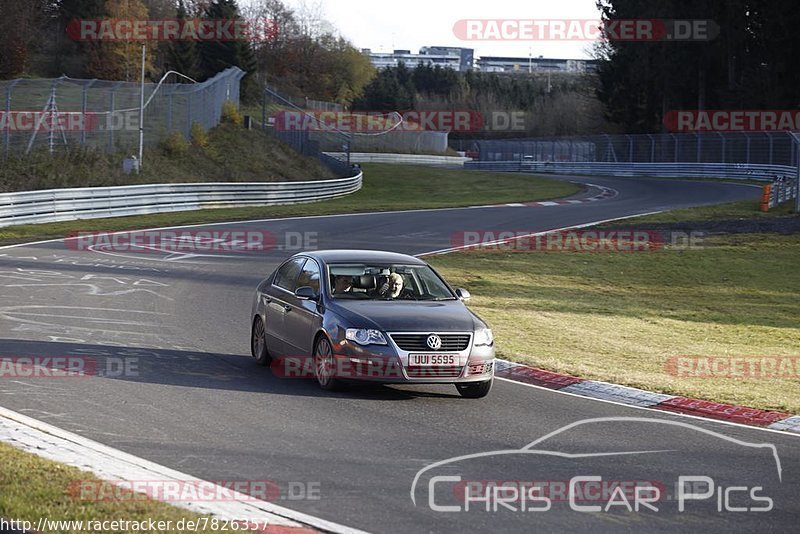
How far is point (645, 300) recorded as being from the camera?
23266mm

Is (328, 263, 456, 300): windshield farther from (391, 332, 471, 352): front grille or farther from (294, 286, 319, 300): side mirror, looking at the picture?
(391, 332, 471, 352): front grille

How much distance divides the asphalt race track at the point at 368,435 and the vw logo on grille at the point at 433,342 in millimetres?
618

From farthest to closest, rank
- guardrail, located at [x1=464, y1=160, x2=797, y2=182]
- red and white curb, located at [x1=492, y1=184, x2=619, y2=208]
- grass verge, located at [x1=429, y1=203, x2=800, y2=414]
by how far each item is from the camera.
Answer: guardrail, located at [x1=464, y1=160, x2=797, y2=182] < red and white curb, located at [x1=492, y1=184, x2=619, y2=208] < grass verge, located at [x1=429, y1=203, x2=800, y2=414]

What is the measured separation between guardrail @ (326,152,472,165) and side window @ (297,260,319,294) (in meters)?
70.9

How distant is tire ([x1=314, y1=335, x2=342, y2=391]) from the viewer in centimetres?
1147

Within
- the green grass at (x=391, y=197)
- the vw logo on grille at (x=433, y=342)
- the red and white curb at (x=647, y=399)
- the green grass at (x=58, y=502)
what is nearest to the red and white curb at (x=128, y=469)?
the green grass at (x=58, y=502)

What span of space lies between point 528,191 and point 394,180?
1113 cm

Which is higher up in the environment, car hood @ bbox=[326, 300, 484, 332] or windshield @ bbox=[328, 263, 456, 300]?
windshield @ bbox=[328, 263, 456, 300]

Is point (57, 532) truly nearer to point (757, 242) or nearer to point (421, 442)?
point (421, 442)

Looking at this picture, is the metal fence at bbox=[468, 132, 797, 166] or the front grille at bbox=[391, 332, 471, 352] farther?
the metal fence at bbox=[468, 132, 797, 166]

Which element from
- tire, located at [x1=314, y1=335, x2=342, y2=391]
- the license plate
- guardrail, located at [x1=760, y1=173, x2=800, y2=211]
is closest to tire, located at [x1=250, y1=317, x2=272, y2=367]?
tire, located at [x1=314, y1=335, x2=342, y2=391]

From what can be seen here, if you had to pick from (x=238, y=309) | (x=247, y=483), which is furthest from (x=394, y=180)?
(x=247, y=483)

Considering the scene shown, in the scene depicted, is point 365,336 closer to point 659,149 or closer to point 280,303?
point 280,303

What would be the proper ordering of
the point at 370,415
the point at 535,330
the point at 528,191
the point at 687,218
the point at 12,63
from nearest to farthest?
the point at 370,415 < the point at 535,330 < the point at 687,218 < the point at 528,191 < the point at 12,63
